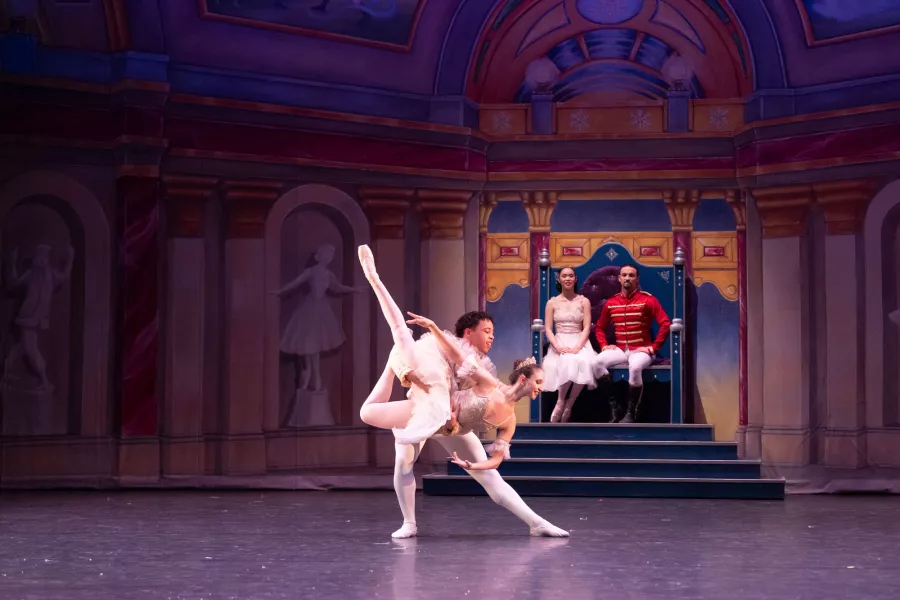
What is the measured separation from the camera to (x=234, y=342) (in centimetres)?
898

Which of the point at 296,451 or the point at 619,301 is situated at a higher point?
the point at 619,301

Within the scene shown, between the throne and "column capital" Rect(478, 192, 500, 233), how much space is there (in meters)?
0.65

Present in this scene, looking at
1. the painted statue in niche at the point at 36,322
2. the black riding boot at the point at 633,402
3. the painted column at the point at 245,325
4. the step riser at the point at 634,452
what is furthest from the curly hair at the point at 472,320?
the painted statue in niche at the point at 36,322

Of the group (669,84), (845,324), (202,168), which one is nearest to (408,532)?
(202,168)

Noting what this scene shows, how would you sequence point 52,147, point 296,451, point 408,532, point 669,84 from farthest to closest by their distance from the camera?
point 669,84 → point 296,451 → point 52,147 → point 408,532

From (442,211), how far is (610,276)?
5.12 feet

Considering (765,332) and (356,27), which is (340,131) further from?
(765,332)

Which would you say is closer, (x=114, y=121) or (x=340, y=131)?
(x=114, y=121)

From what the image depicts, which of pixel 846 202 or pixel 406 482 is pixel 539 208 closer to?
pixel 846 202

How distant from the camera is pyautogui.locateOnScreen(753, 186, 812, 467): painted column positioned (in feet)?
30.1

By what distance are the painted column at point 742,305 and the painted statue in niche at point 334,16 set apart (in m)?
3.12

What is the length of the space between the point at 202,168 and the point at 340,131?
1182 millimetres

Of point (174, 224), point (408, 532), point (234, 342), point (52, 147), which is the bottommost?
point (408, 532)

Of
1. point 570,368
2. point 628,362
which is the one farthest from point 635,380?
point 570,368
